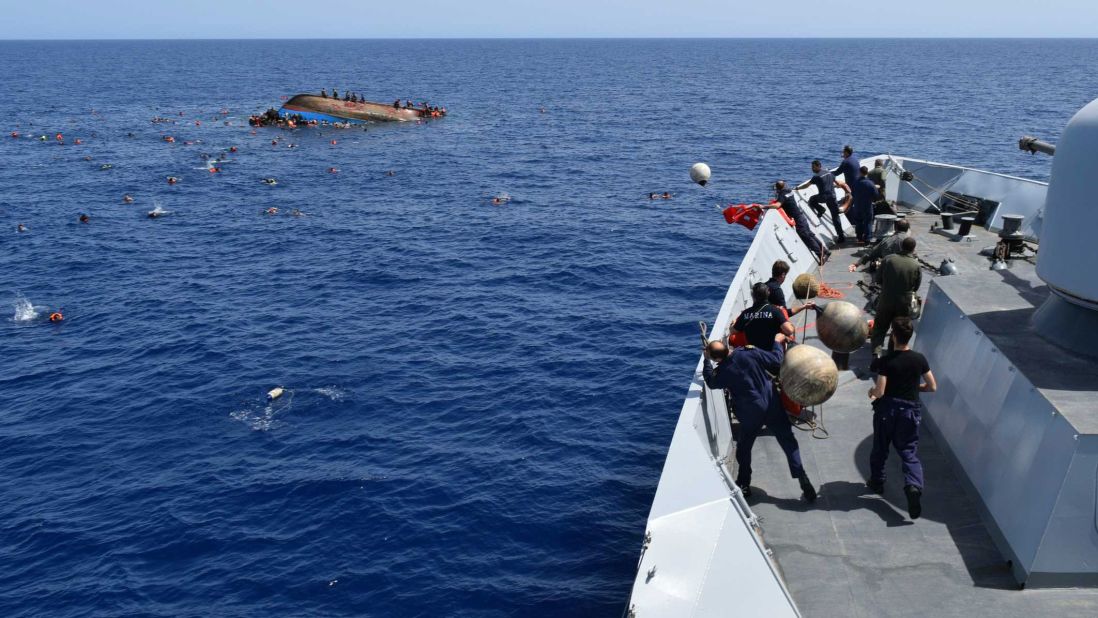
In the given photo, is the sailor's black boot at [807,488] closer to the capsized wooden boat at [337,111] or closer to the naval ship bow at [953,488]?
the naval ship bow at [953,488]

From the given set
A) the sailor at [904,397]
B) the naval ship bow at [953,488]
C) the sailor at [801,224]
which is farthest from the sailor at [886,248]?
the sailor at [904,397]

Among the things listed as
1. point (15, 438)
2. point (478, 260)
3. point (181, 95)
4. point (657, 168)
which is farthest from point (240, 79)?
point (15, 438)

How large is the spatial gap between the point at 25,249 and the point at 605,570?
119ft

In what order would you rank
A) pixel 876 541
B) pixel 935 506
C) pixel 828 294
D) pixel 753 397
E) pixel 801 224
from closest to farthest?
pixel 876 541, pixel 935 506, pixel 753 397, pixel 828 294, pixel 801 224

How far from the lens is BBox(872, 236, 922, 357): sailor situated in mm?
11625

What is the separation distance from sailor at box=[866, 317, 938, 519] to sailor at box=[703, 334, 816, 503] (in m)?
0.98

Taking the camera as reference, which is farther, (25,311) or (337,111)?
(337,111)

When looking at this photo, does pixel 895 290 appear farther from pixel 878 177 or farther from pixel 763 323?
pixel 878 177

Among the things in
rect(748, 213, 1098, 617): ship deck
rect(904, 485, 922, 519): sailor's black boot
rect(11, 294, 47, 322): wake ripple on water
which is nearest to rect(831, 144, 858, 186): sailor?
rect(748, 213, 1098, 617): ship deck

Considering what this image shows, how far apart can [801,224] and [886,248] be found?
10.4 ft

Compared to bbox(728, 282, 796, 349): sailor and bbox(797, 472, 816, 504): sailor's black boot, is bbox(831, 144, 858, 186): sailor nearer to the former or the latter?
bbox(728, 282, 796, 349): sailor

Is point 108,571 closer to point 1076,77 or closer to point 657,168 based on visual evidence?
point 657,168

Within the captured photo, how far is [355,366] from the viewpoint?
26.1 metres

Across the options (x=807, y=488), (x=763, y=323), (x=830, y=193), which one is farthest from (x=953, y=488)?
(x=830, y=193)
